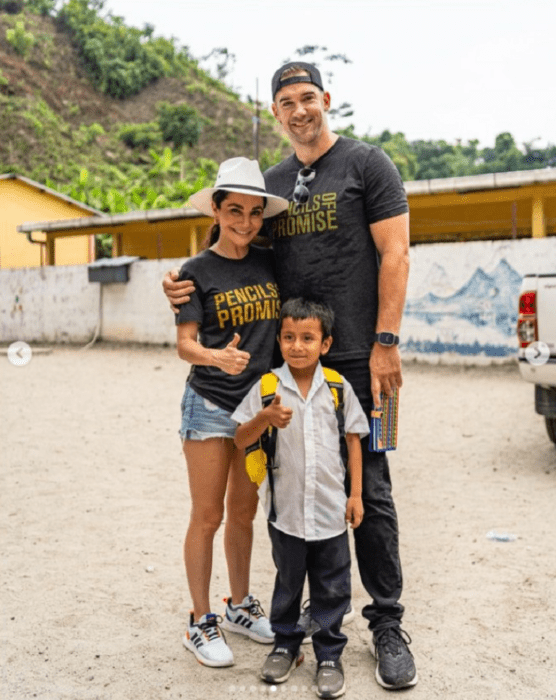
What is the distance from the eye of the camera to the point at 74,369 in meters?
13.3

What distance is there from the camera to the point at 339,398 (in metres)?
2.64

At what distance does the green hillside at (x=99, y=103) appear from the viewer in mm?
43125

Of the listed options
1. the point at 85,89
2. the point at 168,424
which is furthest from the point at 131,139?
the point at 168,424

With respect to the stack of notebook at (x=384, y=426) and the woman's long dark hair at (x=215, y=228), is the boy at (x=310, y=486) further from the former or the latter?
the woman's long dark hair at (x=215, y=228)

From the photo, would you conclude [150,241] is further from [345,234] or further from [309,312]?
[309,312]

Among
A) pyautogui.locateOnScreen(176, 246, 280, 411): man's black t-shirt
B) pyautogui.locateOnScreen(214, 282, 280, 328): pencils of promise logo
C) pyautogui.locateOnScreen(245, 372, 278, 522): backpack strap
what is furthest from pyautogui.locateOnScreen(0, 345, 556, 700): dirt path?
pyautogui.locateOnScreen(214, 282, 280, 328): pencils of promise logo

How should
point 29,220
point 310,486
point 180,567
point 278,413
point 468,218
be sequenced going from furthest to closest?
point 29,220 < point 468,218 < point 180,567 < point 310,486 < point 278,413

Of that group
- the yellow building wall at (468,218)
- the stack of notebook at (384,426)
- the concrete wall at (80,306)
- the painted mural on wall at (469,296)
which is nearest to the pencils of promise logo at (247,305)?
the stack of notebook at (384,426)

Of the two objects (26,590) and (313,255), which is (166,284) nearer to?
(313,255)

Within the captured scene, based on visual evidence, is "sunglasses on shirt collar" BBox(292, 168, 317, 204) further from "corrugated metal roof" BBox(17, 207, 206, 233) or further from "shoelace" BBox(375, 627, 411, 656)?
"corrugated metal roof" BBox(17, 207, 206, 233)

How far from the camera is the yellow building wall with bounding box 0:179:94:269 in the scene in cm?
2450

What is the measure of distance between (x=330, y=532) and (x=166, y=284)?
109 cm

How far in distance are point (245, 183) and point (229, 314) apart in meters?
0.49

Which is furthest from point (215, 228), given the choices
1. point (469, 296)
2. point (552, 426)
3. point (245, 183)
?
point (469, 296)
